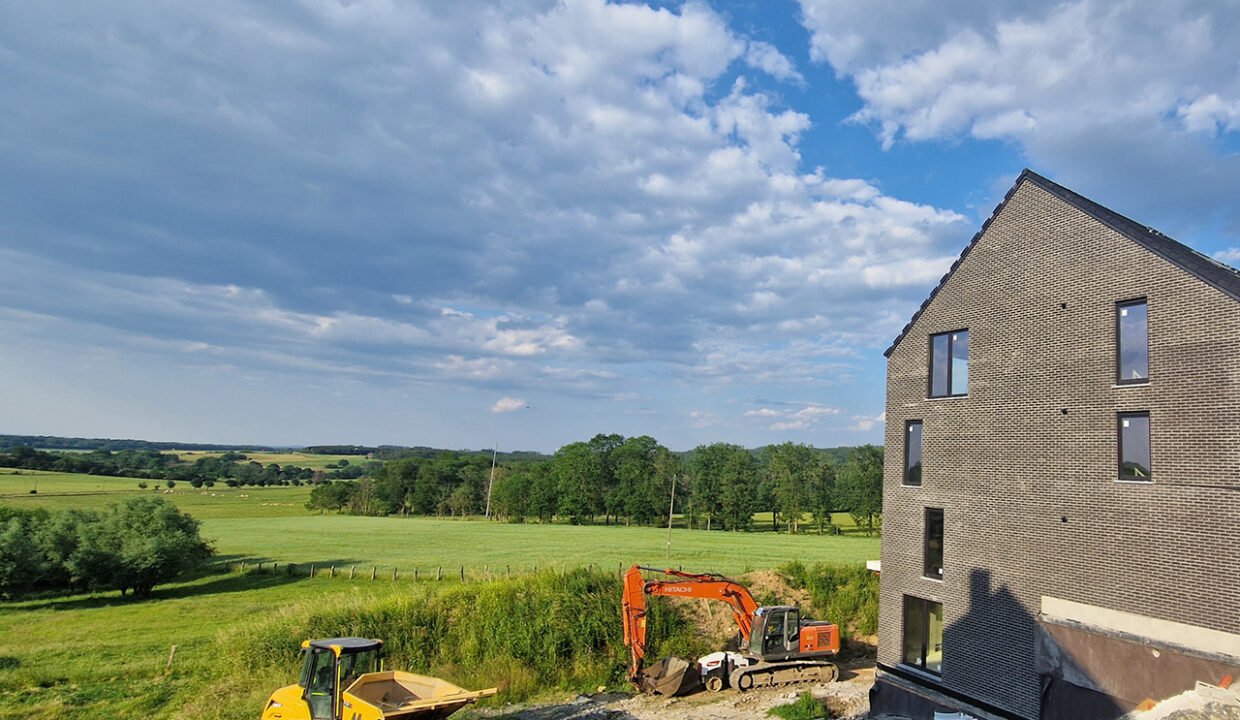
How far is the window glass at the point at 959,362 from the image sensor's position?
1730 centimetres

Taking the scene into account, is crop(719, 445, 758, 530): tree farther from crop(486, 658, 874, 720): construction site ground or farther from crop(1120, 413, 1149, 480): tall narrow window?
crop(1120, 413, 1149, 480): tall narrow window

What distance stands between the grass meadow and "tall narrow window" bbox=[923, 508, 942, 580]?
466 inches

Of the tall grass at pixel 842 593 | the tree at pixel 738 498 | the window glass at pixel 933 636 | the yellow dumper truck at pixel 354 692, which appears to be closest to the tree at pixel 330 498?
the tree at pixel 738 498

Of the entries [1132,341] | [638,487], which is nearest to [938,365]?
[1132,341]

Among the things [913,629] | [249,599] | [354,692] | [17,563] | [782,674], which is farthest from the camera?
[17,563]

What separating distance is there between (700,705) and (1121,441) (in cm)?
1250

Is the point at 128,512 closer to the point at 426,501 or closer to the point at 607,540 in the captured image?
the point at 607,540

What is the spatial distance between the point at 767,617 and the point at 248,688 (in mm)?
16237

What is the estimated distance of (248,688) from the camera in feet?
70.4

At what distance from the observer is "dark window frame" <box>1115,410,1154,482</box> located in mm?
13210

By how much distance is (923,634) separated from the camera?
1777 centimetres

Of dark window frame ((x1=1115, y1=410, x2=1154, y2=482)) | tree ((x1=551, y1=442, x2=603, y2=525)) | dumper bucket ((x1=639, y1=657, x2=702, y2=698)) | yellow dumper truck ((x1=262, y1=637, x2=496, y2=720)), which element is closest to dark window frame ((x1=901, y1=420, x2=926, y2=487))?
dark window frame ((x1=1115, y1=410, x2=1154, y2=482))

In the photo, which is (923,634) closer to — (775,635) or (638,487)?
(775,635)

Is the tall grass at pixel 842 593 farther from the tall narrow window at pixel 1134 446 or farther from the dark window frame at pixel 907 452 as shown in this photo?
the tall narrow window at pixel 1134 446
